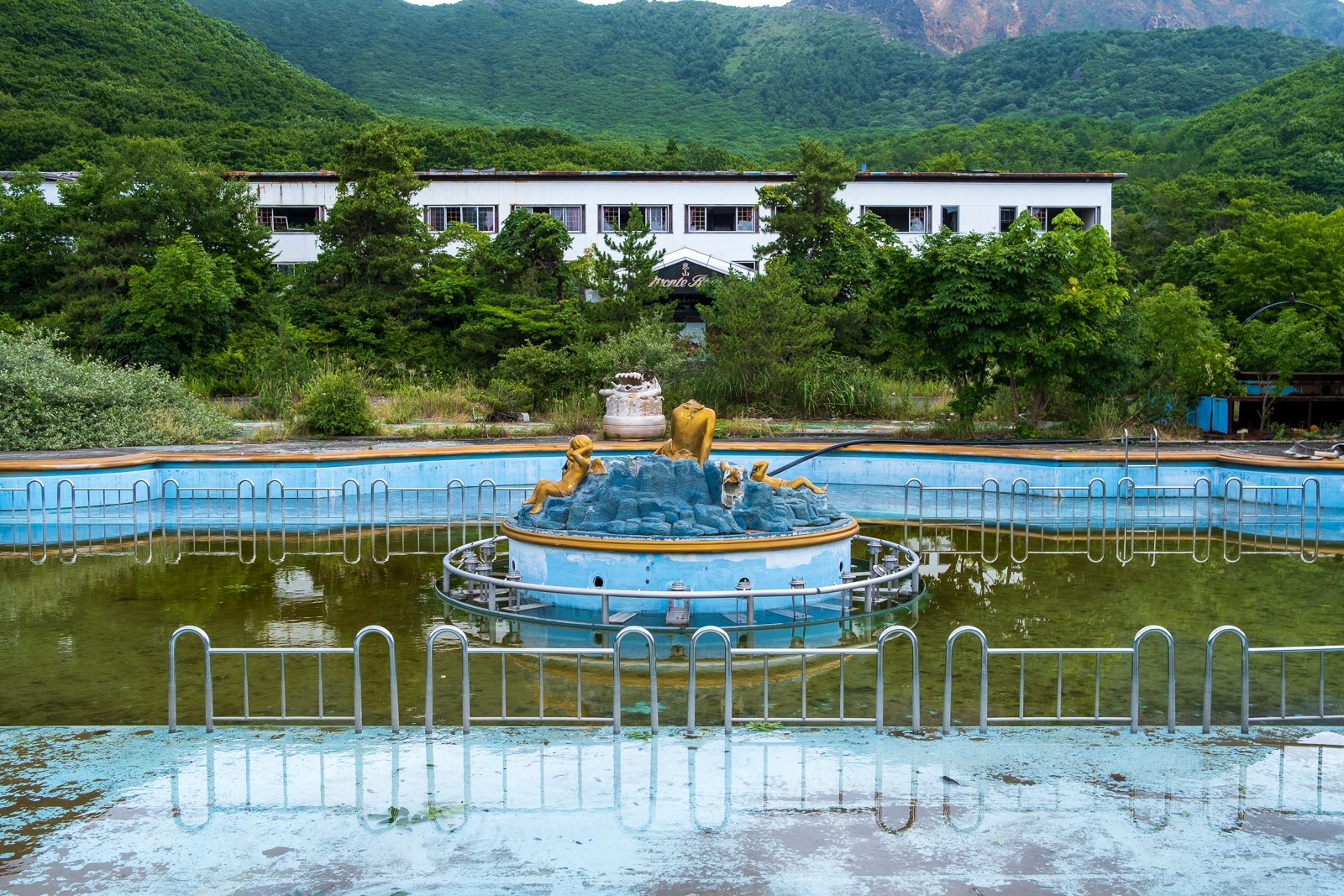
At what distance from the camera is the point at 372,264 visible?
3425 cm

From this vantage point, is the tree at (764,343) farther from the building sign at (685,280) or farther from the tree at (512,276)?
the building sign at (685,280)

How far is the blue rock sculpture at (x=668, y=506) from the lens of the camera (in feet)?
39.9

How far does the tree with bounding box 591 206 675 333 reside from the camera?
1205 inches

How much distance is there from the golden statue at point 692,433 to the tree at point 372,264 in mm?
21709

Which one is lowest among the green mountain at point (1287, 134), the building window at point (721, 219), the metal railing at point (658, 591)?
the metal railing at point (658, 591)

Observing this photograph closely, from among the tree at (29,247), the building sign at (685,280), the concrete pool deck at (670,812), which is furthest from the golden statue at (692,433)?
the tree at (29,247)

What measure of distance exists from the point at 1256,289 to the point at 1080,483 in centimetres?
1554

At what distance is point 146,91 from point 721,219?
33107mm

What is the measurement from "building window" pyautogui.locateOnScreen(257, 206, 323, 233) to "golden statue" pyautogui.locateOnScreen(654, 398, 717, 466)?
36.8m

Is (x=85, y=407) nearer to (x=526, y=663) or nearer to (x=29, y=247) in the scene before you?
(x=526, y=663)

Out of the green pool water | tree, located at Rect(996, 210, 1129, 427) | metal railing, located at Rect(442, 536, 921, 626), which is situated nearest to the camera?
the green pool water

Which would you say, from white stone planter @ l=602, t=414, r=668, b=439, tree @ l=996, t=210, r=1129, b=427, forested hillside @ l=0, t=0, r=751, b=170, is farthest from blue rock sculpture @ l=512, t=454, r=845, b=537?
forested hillside @ l=0, t=0, r=751, b=170

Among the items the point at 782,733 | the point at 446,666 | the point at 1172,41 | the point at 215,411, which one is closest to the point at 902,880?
the point at 782,733

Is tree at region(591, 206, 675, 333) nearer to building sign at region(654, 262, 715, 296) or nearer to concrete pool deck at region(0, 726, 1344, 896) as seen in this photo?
building sign at region(654, 262, 715, 296)
